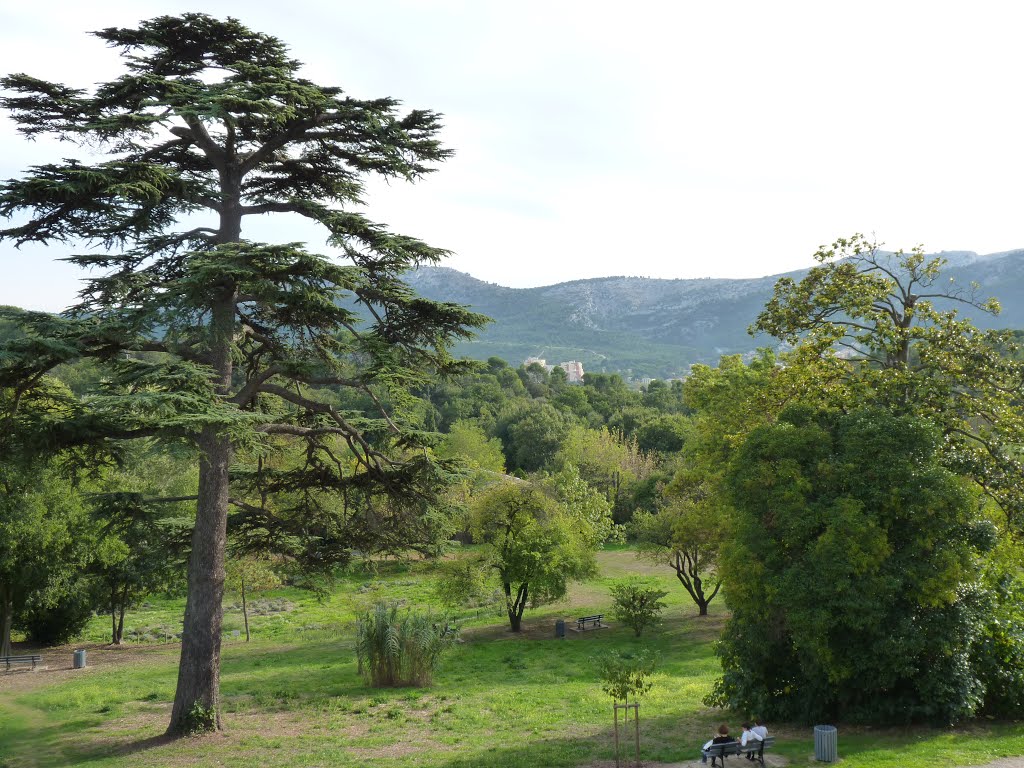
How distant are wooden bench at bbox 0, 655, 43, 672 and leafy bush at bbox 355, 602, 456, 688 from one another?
38.9ft

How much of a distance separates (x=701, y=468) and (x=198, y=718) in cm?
1697

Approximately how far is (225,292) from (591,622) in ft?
71.7

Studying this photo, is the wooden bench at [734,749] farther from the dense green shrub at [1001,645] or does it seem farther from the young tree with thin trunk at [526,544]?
the young tree with thin trunk at [526,544]

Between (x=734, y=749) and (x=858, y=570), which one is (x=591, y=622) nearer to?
(x=734, y=749)

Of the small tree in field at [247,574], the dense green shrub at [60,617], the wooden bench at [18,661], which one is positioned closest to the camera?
the wooden bench at [18,661]

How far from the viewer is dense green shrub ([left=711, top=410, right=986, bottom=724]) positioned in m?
12.9

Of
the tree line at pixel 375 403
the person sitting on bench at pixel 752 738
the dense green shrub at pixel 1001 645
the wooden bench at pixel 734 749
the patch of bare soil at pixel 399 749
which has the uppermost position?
the tree line at pixel 375 403

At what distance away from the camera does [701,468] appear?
84.1ft

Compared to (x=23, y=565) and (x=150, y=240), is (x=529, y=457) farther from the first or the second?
(x=150, y=240)

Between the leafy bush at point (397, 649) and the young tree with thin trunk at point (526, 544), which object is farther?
the young tree with thin trunk at point (526, 544)

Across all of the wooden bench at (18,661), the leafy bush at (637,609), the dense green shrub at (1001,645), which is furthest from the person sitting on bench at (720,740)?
the wooden bench at (18,661)

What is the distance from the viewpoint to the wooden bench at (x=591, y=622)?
2961 cm

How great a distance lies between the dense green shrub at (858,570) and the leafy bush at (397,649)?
359 inches

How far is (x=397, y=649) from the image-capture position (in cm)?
2019
